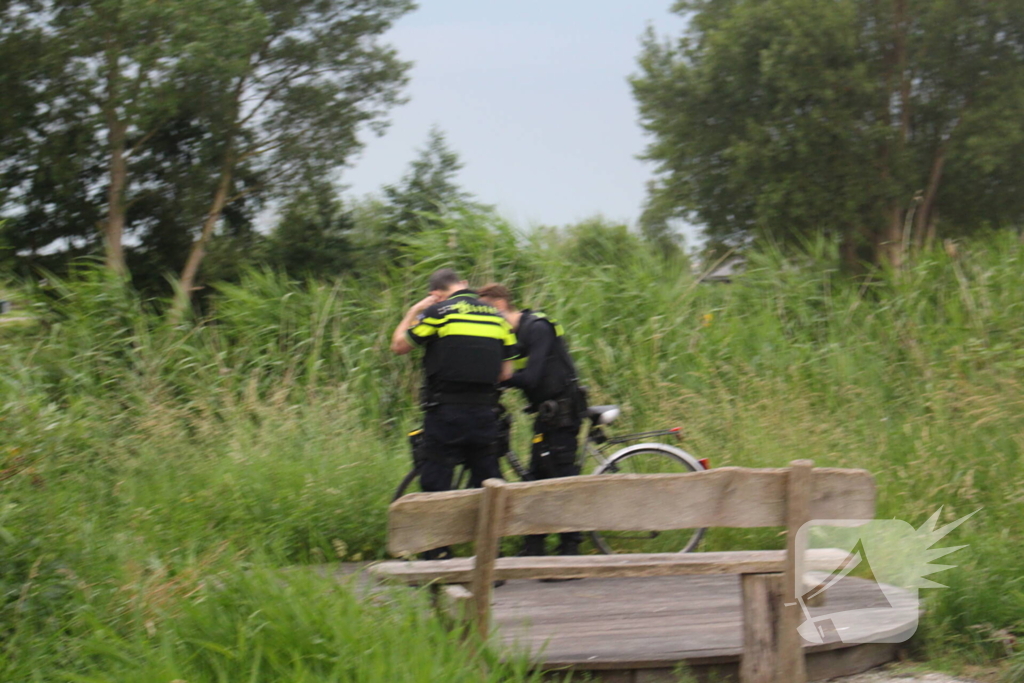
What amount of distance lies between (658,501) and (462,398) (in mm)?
1954

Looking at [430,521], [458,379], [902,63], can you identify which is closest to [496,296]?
[458,379]

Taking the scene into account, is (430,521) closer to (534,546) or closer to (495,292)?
(534,546)

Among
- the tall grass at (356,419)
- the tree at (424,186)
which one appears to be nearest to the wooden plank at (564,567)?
the tall grass at (356,419)

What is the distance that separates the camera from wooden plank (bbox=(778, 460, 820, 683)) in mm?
3627

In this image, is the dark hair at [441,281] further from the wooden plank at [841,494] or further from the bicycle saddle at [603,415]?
the wooden plank at [841,494]

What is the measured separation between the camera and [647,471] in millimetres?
6094

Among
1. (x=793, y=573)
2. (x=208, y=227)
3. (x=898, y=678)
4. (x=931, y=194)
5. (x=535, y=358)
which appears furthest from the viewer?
(x=931, y=194)

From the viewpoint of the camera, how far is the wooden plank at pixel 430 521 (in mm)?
3270

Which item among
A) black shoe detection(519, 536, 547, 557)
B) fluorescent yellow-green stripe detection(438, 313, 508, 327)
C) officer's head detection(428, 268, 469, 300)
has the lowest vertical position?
black shoe detection(519, 536, 547, 557)

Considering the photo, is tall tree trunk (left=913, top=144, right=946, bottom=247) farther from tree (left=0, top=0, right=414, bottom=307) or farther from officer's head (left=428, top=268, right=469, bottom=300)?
officer's head (left=428, top=268, right=469, bottom=300)

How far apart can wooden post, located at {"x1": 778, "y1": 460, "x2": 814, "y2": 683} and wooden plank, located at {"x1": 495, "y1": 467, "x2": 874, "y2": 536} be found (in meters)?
0.04

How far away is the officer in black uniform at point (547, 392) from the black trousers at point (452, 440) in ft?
1.06

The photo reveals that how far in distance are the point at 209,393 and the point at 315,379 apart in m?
0.94

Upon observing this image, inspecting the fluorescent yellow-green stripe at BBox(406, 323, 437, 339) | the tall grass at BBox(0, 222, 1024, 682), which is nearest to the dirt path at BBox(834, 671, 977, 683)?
the tall grass at BBox(0, 222, 1024, 682)
